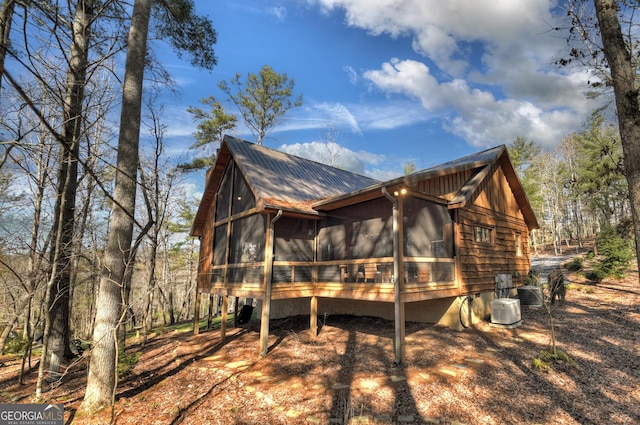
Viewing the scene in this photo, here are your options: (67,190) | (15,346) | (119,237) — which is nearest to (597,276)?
(119,237)

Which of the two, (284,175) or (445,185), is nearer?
(445,185)

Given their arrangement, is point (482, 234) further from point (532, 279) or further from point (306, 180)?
point (306, 180)

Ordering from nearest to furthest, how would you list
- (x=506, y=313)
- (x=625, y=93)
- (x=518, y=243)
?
(x=625, y=93) < (x=506, y=313) < (x=518, y=243)

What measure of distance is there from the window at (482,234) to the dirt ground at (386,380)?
9.19ft

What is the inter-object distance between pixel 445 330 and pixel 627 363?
3795 mm

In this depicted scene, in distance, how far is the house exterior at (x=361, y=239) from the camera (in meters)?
8.20

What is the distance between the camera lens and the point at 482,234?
35.6 ft

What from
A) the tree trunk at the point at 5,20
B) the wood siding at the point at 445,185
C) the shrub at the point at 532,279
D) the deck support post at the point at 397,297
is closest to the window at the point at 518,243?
the shrub at the point at 532,279

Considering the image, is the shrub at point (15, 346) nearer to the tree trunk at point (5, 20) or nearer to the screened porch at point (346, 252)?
the screened porch at point (346, 252)

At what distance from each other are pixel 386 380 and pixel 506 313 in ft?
17.3

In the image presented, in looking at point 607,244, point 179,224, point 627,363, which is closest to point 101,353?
point 627,363

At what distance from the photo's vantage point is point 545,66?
7.75 metres

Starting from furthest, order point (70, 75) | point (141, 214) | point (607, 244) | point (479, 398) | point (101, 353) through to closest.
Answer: point (141, 214) < point (607, 244) < point (70, 75) < point (101, 353) < point (479, 398)

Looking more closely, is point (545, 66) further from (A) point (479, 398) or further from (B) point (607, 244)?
(B) point (607, 244)
